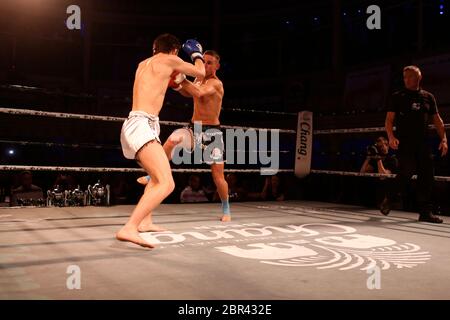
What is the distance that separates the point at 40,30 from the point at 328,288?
1009 centimetres

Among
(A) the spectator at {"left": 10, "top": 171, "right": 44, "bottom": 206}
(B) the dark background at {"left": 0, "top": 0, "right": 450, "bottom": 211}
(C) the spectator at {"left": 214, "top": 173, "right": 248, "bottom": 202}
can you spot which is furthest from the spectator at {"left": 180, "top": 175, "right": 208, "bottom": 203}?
(A) the spectator at {"left": 10, "top": 171, "right": 44, "bottom": 206}

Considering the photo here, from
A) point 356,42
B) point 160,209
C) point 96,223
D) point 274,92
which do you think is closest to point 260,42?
point 274,92

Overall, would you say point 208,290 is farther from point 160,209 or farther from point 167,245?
point 160,209

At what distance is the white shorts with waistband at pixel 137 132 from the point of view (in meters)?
2.25

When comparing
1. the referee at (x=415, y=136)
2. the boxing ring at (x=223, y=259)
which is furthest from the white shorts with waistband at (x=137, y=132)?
the referee at (x=415, y=136)

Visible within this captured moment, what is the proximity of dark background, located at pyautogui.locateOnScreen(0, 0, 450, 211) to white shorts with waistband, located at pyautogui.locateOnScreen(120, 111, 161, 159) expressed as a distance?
4.29 metres

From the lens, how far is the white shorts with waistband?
88.7 inches

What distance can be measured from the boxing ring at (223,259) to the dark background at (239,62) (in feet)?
12.0

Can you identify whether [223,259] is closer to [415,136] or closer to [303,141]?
[415,136]

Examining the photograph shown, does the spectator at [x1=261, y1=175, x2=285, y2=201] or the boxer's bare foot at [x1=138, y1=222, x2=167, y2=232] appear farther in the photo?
the spectator at [x1=261, y1=175, x2=285, y2=201]

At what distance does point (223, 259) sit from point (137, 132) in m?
0.78

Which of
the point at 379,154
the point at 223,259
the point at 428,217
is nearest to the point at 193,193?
the point at 379,154

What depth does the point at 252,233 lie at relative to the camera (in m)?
2.72

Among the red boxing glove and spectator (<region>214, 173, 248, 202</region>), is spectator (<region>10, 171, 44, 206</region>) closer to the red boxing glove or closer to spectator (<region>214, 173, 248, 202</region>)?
spectator (<region>214, 173, 248, 202</region>)
